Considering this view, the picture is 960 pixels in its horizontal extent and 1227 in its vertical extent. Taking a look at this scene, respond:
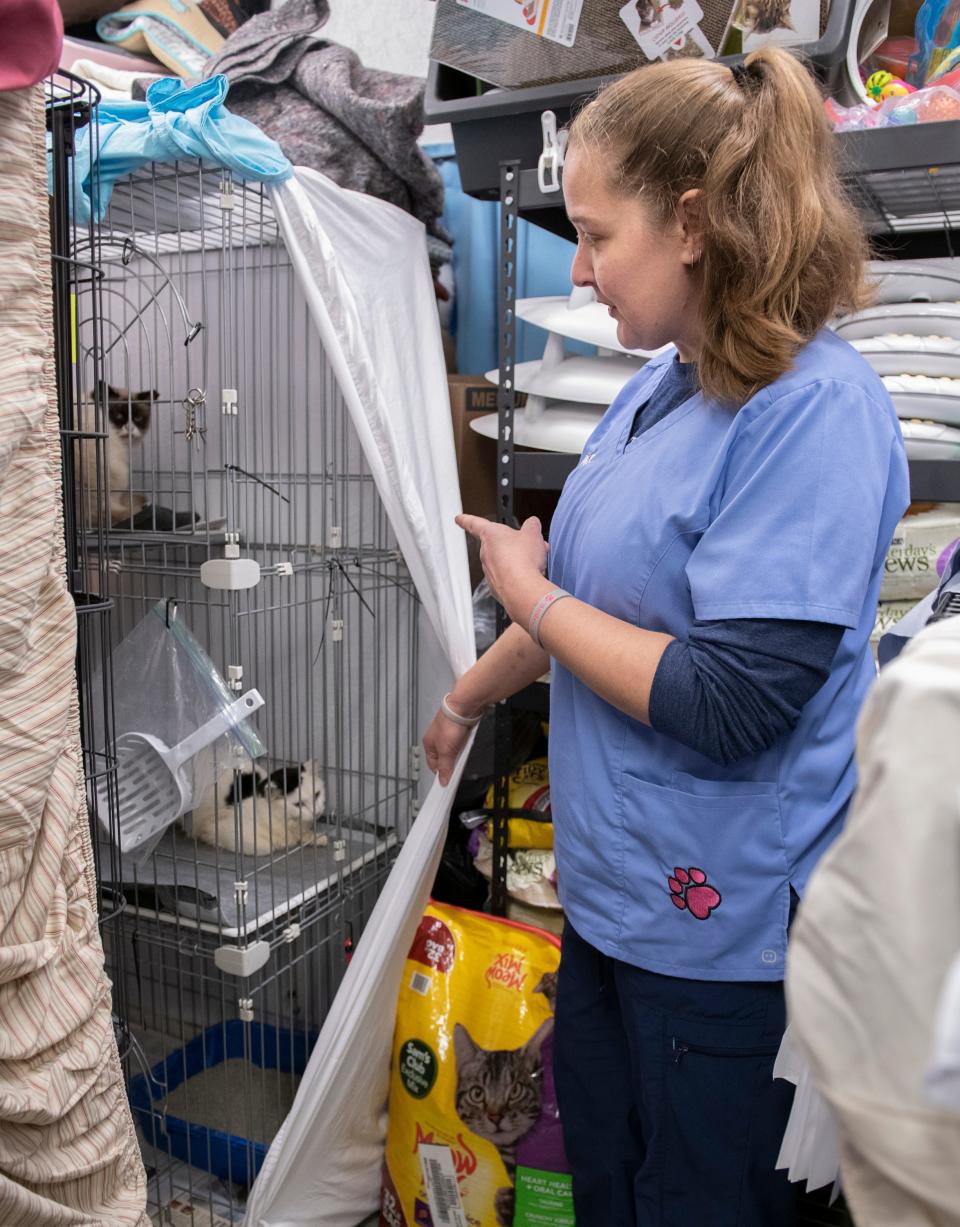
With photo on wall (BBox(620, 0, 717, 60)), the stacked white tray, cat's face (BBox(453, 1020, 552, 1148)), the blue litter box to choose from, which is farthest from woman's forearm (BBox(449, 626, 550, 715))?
photo on wall (BBox(620, 0, 717, 60))

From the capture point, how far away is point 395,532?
150 cm

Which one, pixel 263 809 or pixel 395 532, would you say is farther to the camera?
pixel 263 809

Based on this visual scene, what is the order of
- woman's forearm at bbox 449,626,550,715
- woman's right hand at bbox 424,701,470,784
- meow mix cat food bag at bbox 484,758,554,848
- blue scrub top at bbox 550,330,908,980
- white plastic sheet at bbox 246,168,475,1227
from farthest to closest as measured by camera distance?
meow mix cat food bag at bbox 484,758,554,848
white plastic sheet at bbox 246,168,475,1227
woman's right hand at bbox 424,701,470,784
woman's forearm at bbox 449,626,550,715
blue scrub top at bbox 550,330,908,980

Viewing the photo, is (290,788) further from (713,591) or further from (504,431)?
(713,591)

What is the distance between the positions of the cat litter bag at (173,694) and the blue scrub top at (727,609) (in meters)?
0.62

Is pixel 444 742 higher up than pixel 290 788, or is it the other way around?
pixel 444 742

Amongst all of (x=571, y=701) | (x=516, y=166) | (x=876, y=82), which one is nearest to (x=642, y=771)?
(x=571, y=701)

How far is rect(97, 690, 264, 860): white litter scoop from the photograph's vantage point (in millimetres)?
1367

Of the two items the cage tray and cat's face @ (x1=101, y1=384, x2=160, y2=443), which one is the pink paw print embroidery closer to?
the cage tray

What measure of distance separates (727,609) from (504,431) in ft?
2.33

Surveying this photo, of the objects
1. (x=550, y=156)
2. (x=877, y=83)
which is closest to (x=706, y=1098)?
(x=550, y=156)

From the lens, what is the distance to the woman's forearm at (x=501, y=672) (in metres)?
1.16

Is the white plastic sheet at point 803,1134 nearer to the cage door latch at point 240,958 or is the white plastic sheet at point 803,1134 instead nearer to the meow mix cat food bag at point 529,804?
the meow mix cat food bag at point 529,804

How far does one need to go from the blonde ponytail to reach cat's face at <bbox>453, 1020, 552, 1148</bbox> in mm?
958
